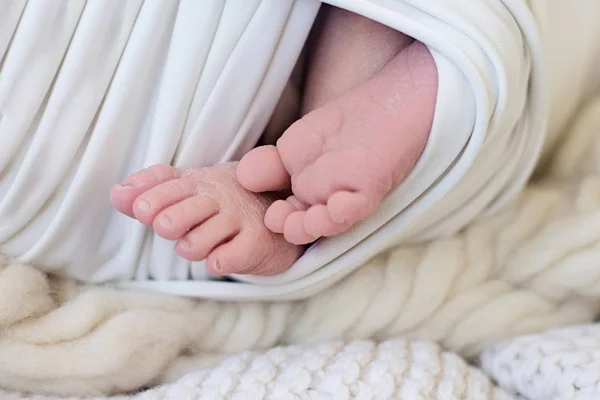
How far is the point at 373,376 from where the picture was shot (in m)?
0.63

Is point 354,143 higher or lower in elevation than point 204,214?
higher

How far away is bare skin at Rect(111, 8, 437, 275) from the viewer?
1.86ft

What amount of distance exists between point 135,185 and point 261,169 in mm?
120

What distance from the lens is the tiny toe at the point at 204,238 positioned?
1.92 ft

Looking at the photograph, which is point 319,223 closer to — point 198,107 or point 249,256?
point 249,256

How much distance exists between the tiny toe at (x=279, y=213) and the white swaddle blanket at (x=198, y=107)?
0.06 meters

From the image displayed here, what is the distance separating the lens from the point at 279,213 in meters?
0.61

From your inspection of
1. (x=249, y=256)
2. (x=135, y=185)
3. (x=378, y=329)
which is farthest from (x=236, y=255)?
(x=378, y=329)

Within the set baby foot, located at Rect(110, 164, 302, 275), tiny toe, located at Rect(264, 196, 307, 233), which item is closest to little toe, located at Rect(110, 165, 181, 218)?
baby foot, located at Rect(110, 164, 302, 275)

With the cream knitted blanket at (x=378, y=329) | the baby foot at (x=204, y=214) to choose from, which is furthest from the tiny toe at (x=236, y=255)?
the cream knitted blanket at (x=378, y=329)

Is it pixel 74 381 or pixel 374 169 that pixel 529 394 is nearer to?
pixel 374 169

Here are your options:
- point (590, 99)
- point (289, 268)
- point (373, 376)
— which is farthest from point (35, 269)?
point (590, 99)

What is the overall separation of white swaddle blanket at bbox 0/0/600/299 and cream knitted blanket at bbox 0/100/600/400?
0.04 meters

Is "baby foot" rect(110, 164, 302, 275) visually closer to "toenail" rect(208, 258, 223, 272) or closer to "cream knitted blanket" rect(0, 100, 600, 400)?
"toenail" rect(208, 258, 223, 272)
